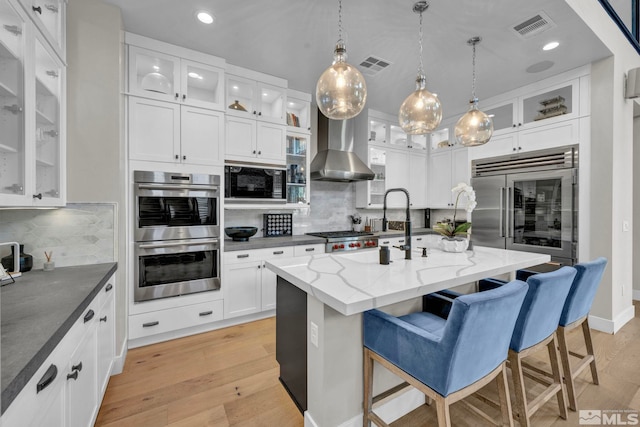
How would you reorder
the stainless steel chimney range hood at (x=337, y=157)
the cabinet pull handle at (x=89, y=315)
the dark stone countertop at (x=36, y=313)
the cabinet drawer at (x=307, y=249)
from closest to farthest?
the dark stone countertop at (x=36, y=313), the cabinet pull handle at (x=89, y=315), the cabinet drawer at (x=307, y=249), the stainless steel chimney range hood at (x=337, y=157)

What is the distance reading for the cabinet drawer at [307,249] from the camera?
11.0 feet

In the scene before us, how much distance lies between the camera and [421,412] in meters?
1.78

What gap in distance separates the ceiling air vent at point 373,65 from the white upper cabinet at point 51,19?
101 inches

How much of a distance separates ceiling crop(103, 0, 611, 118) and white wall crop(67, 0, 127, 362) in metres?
0.25

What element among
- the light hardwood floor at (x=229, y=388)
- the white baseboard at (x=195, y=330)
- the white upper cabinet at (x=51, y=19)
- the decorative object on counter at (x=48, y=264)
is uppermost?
the white upper cabinet at (x=51, y=19)

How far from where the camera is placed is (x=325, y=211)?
14.4 feet

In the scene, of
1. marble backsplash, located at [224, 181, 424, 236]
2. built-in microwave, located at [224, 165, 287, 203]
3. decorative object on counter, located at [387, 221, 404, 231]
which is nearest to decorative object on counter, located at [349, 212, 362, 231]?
marble backsplash, located at [224, 181, 424, 236]

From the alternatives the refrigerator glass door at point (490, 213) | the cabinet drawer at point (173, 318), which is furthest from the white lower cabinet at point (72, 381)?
the refrigerator glass door at point (490, 213)

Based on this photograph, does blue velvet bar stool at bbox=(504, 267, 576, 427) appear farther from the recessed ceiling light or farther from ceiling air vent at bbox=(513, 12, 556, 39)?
the recessed ceiling light

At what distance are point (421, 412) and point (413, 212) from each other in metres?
4.02

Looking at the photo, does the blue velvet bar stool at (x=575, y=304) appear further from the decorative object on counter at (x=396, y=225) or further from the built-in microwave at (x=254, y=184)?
the decorative object on counter at (x=396, y=225)

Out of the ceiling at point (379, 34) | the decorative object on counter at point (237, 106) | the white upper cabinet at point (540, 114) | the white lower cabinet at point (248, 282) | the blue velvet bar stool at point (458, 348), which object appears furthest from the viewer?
the decorative object on counter at point (237, 106)

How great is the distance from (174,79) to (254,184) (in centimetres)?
133

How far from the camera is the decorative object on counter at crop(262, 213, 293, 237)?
3.71 m
